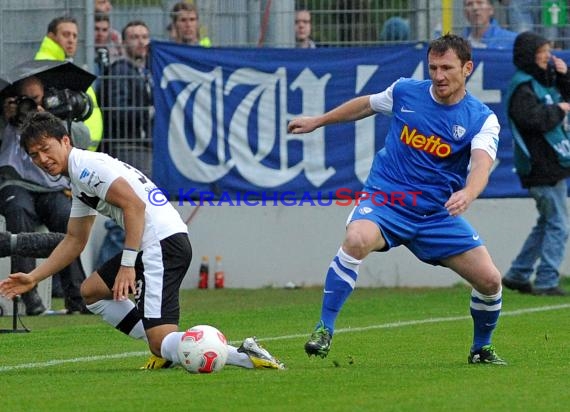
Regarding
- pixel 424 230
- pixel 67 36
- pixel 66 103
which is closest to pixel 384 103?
pixel 424 230

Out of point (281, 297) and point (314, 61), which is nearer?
point (281, 297)

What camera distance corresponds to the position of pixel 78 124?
47.6 ft

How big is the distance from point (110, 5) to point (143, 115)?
52.8 inches

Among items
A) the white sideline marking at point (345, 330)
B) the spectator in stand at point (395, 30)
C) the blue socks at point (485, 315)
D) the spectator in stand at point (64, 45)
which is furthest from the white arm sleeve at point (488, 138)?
the spectator in stand at point (395, 30)

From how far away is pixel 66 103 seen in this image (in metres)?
14.2

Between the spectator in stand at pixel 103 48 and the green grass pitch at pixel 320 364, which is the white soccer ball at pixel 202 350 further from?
the spectator in stand at pixel 103 48

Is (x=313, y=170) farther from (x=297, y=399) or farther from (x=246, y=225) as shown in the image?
(x=297, y=399)

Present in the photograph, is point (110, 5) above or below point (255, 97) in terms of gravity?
above

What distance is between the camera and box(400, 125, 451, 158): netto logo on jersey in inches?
368

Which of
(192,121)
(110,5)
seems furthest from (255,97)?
(110,5)

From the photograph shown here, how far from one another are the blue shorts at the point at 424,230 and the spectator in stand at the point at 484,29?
7664 millimetres

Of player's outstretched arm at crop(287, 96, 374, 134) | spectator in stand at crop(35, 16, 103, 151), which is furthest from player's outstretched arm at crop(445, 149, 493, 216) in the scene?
spectator in stand at crop(35, 16, 103, 151)

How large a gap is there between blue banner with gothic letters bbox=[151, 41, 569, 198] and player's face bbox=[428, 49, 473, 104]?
7268 millimetres

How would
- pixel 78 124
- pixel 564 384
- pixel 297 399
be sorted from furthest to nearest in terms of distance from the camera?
1. pixel 78 124
2. pixel 564 384
3. pixel 297 399
